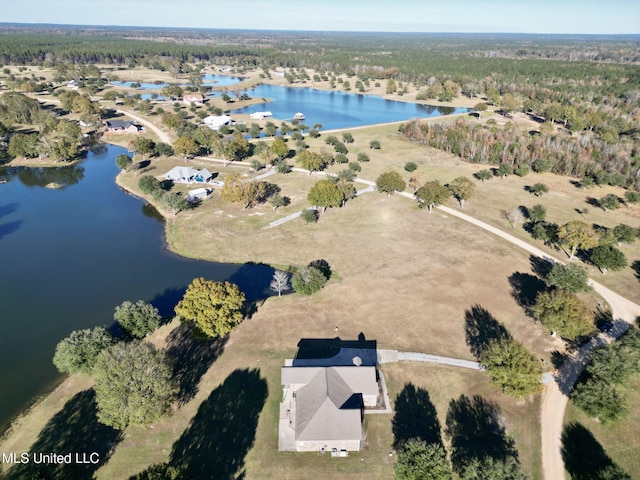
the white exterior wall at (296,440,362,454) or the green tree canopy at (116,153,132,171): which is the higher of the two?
the green tree canopy at (116,153,132,171)

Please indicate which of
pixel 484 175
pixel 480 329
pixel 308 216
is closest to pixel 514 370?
pixel 480 329

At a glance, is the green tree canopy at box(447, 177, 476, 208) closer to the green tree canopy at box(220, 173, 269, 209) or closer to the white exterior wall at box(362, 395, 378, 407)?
the green tree canopy at box(220, 173, 269, 209)

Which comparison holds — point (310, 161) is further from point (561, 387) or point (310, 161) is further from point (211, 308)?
point (561, 387)

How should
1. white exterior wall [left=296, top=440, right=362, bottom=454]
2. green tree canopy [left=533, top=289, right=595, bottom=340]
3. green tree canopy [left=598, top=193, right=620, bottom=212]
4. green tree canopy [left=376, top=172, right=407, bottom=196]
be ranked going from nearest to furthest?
white exterior wall [left=296, top=440, right=362, bottom=454] < green tree canopy [left=533, top=289, right=595, bottom=340] < green tree canopy [left=598, top=193, right=620, bottom=212] < green tree canopy [left=376, top=172, right=407, bottom=196]

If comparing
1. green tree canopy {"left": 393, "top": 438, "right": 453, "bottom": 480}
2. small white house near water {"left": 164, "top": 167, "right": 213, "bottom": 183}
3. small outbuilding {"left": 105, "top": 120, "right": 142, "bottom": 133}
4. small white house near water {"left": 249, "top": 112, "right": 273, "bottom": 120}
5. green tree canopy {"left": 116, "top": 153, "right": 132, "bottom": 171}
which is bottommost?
green tree canopy {"left": 393, "top": 438, "right": 453, "bottom": 480}

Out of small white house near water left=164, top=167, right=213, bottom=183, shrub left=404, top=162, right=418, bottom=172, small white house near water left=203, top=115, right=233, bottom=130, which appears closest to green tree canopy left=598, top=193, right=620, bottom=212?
shrub left=404, top=162, right=418, bottom=172

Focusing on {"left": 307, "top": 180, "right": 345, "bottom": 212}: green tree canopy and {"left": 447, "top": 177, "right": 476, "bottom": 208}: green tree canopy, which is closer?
{"left": 307, "top": 180, "right": 345, "bottom": 212}: green tree canopy

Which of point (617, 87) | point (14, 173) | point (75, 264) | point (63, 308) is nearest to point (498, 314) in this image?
point (63, 308)
